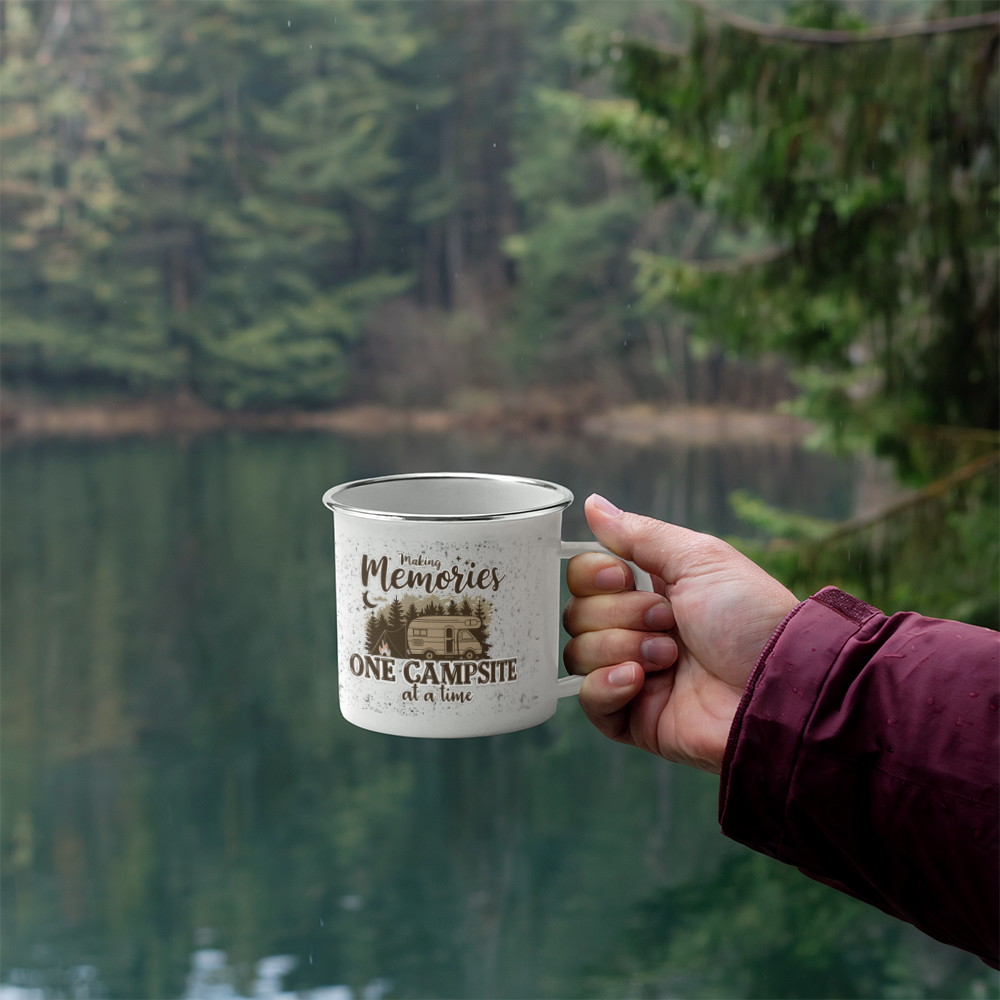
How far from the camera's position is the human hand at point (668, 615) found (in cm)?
89

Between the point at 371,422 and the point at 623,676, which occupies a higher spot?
the point at 623,676

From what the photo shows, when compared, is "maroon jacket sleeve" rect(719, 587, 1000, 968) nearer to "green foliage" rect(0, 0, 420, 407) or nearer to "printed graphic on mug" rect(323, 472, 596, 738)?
"printed graphic on mug" rect(323, 472, 596, 738)

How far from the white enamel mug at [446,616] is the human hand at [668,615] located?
83mm

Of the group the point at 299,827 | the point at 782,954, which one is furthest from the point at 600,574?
the point at 299,827

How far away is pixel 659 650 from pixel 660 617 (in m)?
0.03

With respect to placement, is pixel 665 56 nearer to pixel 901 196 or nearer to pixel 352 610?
pixel 901 196

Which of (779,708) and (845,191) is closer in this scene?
(779,708)

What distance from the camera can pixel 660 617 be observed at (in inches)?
36.8

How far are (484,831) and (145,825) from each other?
248 cm

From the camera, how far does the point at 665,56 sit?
9.32ft

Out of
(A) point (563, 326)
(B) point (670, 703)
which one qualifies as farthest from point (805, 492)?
(B) point (670, 703)

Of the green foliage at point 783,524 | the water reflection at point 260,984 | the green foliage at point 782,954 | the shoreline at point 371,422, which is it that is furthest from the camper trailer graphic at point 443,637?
the shoreline at point 371,422

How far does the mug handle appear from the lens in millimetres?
864

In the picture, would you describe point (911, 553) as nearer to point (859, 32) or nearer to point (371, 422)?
point (859, 32)
